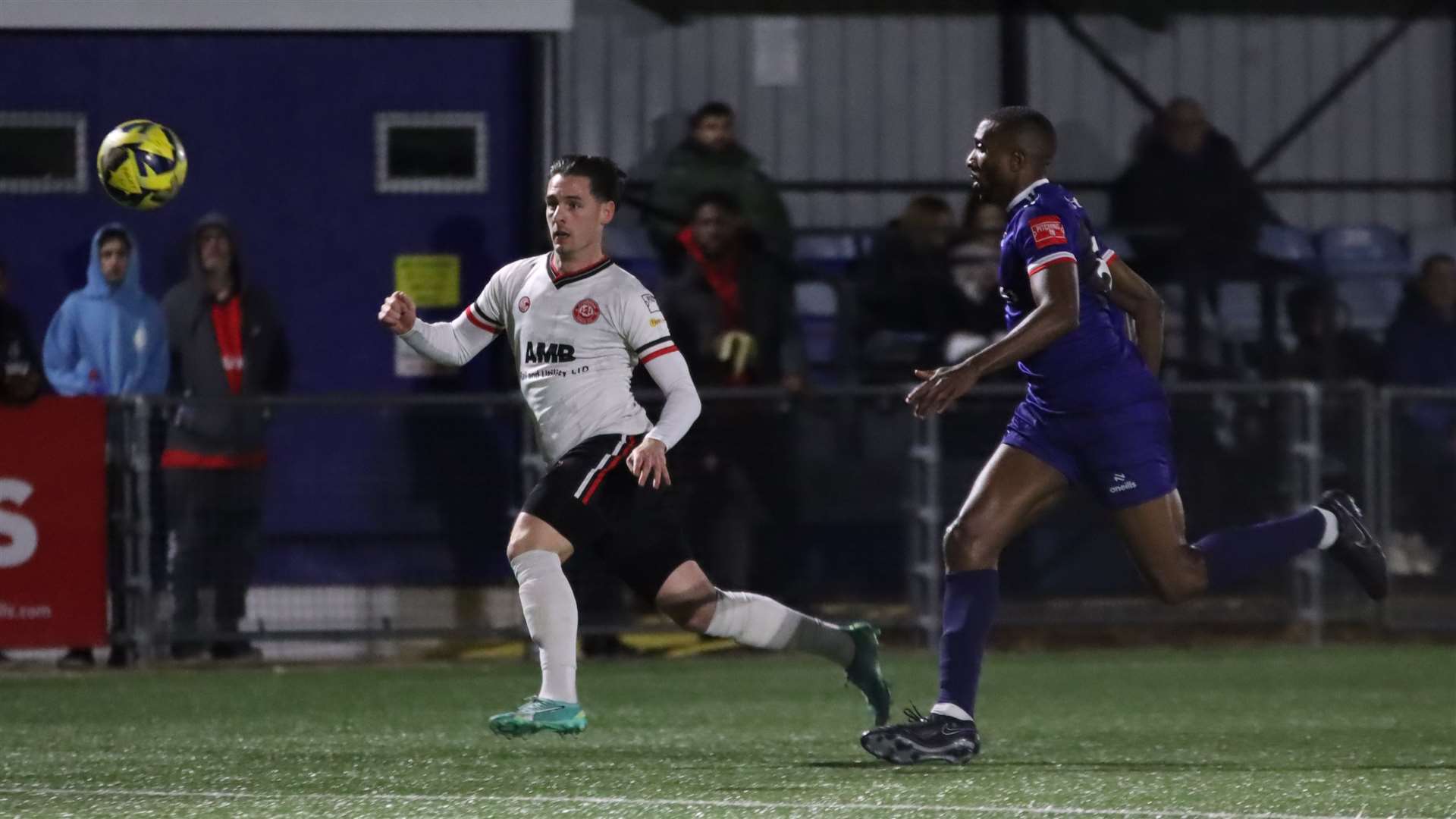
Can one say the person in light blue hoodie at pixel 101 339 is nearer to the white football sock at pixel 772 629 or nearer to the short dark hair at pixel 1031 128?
the white football sock at pixel 772 629

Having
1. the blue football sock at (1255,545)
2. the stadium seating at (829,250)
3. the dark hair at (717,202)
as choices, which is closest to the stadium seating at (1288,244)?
the stadium seating at (829,250)

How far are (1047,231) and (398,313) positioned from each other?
1881 mm

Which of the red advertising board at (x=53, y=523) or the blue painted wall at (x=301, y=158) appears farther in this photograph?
the blue painted wall at (x=301, y=158)

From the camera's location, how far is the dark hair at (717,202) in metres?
13.1

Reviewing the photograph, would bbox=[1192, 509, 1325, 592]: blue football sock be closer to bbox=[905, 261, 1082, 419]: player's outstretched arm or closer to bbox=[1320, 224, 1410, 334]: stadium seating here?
bbox=[905, 261, 1082, 419]: player's outstretched arm

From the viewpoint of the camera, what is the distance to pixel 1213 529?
12961 millimetres

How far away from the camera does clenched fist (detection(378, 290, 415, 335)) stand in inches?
296

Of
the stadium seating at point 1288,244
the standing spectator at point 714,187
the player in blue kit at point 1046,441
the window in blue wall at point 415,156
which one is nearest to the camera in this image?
the player in blue kit at point 1046,441

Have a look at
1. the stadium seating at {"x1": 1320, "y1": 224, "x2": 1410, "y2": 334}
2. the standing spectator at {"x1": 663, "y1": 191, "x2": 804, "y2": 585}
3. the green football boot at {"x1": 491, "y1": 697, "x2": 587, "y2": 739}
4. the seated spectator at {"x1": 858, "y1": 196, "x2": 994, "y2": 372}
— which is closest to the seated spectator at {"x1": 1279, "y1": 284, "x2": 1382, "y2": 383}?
the stadium seating at {"x1": 1320, "y1": 224, "x2": 1410, "y2": 334}

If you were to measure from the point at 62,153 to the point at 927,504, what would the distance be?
5104 mm

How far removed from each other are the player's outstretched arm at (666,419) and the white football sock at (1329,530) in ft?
6.51

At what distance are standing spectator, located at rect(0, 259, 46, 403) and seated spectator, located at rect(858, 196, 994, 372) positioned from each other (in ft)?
14.3

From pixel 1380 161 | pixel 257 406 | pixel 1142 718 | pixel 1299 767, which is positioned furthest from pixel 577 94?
pixel 1299 767

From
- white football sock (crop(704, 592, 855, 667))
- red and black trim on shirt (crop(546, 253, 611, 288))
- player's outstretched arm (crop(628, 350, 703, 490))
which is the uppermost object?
red and black trim on shirt (crop(546, 253, 611, 288))
